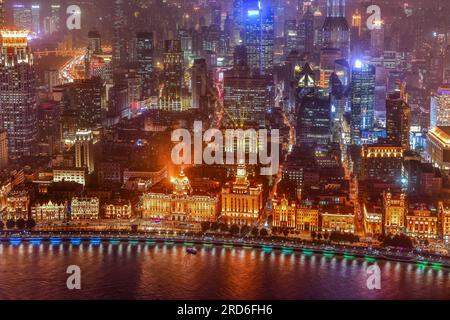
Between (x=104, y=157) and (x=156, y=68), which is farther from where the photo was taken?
(x=156, y=68)

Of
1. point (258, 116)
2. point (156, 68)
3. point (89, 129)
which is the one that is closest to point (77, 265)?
point (89, 129)

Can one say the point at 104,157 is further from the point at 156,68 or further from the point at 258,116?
the point at 156,68

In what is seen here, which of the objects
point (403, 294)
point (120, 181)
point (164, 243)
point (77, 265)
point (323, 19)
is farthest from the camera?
point (323, 19)

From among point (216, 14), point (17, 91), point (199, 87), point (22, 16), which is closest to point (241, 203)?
point (17, 91)

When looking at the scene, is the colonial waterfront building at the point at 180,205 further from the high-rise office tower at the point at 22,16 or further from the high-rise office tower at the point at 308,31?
the high-rise office tower at the point at 308,31

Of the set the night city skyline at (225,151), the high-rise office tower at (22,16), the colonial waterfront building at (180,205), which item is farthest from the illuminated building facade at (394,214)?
the high-rise office tower at (22,16)
